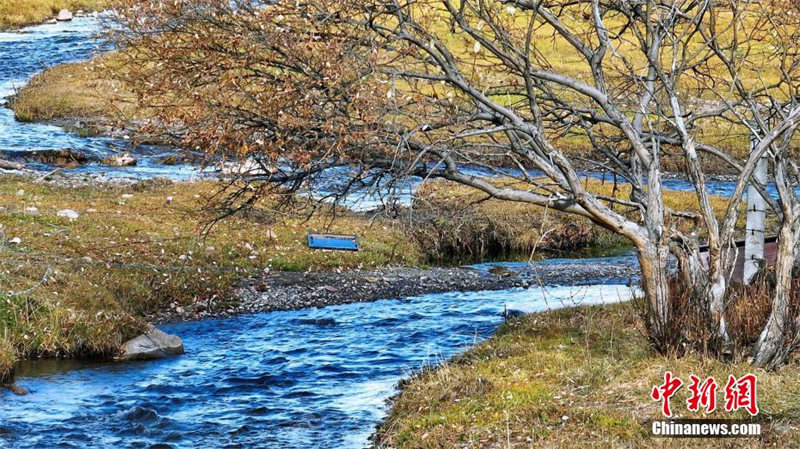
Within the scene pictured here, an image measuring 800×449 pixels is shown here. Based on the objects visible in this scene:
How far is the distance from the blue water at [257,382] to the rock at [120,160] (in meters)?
15.8

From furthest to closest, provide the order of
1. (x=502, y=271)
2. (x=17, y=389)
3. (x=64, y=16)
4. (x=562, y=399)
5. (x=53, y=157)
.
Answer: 1. (x=64, y=16)
2. (x=53, y=157)
3. (x=502, y=271)
4. (x=17, y=389)
5. (x=562, y=399)

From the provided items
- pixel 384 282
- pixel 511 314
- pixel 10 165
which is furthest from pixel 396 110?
pixel 10 165

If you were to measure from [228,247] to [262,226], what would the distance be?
1941 millimetres

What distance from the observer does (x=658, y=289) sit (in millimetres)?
12523

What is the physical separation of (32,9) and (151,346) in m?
61.3

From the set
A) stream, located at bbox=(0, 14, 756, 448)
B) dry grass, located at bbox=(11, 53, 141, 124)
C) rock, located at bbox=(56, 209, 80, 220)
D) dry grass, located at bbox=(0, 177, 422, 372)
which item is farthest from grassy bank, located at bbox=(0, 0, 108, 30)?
stream, located at bbox=(0, 14, 756, 448)

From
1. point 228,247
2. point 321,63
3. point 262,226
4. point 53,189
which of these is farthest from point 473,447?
point 53,189

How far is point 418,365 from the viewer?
650 inches

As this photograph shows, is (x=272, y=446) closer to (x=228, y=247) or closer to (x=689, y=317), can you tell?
(x=689, y=317)

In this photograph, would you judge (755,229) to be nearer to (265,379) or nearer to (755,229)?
(755,229)

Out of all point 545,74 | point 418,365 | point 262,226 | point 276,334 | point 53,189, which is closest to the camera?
point 545,74

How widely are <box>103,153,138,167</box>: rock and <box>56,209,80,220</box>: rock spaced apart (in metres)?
10.1

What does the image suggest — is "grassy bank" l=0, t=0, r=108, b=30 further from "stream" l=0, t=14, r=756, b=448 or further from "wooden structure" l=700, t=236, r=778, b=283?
"wooden structure" l=700, t=236, r=778, b=283

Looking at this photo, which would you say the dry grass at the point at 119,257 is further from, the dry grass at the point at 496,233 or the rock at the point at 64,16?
the rock at the point at 64,16
